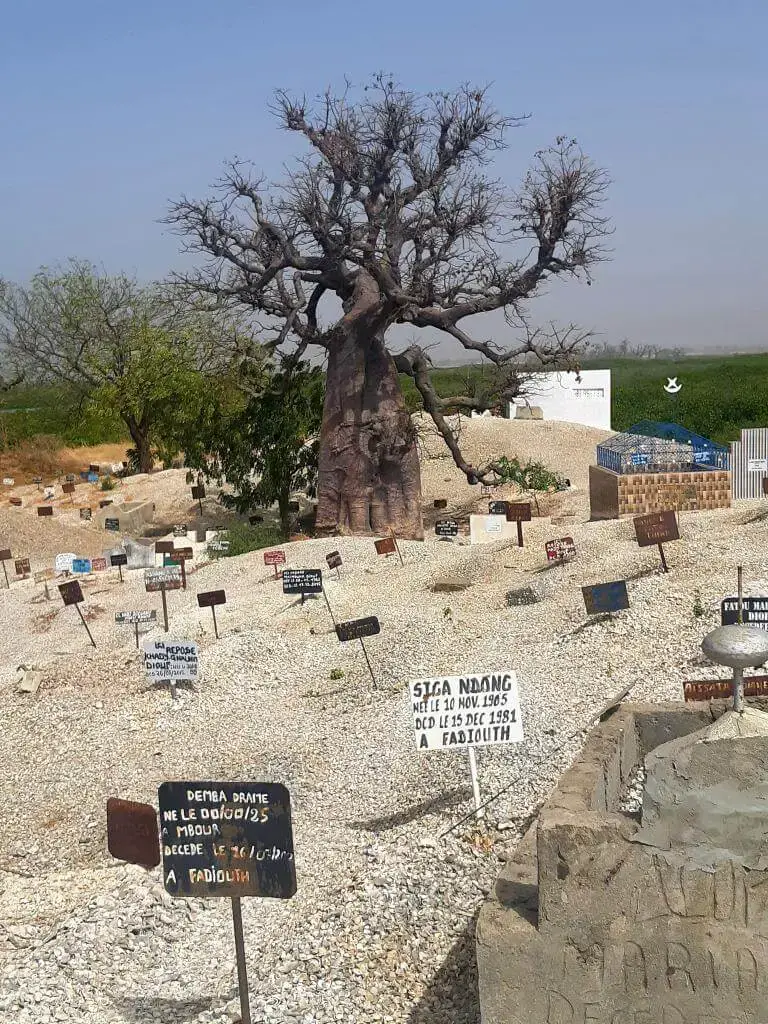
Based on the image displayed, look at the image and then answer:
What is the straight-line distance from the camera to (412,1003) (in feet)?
19.8

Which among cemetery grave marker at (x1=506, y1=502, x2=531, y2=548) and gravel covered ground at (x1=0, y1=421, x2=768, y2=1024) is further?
cemetery grave marker at (x1=506, y1=502, x2=531, y2=548)

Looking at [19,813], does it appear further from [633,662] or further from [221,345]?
[221,345]

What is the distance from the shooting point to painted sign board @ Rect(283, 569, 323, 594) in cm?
1504

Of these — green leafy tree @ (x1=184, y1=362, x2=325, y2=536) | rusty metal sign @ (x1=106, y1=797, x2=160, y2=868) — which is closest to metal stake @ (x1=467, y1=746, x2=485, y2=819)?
rusty metal sign @ (x1=106, y1=797, x2=160, y2=868)

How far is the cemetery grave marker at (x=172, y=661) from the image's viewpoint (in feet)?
40.8

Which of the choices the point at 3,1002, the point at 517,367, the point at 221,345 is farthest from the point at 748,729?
the point at 221,345

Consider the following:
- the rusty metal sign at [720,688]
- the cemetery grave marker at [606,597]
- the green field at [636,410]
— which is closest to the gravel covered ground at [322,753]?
the cemetery grave marker at [606,597]

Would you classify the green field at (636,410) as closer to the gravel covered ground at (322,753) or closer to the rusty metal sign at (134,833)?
the gravel covered ground at (322,753)

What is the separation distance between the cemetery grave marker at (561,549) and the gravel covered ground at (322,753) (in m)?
0.32

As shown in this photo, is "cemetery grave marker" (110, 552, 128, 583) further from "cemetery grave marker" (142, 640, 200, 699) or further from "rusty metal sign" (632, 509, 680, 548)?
"rusty metal sign" (632, 509, 680, 548)

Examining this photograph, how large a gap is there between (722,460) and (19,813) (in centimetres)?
1287

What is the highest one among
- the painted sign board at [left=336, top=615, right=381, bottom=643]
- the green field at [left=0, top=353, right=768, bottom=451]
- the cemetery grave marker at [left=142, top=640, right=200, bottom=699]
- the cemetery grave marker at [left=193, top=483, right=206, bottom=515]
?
the green field at [left=0, top=353, right=768, bottom=451]

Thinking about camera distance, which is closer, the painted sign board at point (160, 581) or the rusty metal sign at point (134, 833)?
the rusty metal sign at point (134, 833)

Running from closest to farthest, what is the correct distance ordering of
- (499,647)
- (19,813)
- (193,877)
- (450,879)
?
1. (193,877)
2. (450,879)
3. (19,813)
4. (499,647)
